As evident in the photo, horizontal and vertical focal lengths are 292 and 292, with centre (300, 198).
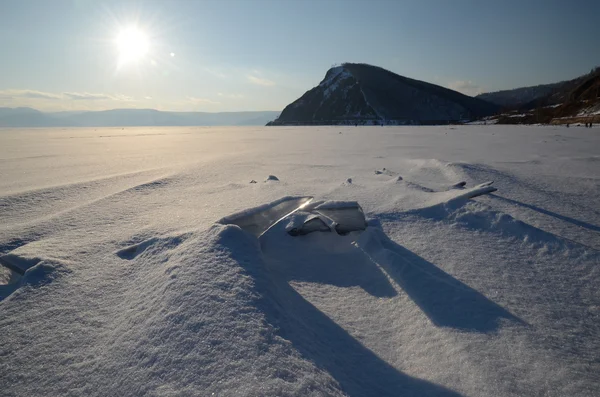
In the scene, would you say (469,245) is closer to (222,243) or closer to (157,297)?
(222,243)

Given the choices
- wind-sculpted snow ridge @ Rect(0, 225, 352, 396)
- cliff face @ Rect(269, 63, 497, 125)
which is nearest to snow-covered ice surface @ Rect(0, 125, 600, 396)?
wind-sculpted snow ridge @ Rect(0, 225, 352, 396)

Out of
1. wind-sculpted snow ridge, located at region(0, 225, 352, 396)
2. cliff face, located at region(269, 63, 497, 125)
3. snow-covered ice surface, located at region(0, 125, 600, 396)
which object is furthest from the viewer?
cliff face, located at region(269, 63, 497, 125)

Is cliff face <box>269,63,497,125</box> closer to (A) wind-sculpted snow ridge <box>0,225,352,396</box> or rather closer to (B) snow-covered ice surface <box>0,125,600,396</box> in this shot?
(B) snow-covered ice surface <box>0,125,600,396</box>

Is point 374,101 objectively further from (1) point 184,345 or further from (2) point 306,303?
(1) point 184,345

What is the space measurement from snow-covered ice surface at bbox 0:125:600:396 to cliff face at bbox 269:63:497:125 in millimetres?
96765

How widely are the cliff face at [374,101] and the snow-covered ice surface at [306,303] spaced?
96.8 metres

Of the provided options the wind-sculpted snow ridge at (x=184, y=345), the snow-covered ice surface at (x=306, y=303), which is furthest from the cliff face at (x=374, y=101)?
the wind-sculpted snow ridge at (x=184, y=345)

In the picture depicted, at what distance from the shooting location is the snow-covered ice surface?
49.8 inches

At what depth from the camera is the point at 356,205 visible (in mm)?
3127

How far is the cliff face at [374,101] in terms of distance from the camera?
100 metres

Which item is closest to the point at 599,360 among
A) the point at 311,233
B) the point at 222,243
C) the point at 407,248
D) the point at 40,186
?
the point at 407,248

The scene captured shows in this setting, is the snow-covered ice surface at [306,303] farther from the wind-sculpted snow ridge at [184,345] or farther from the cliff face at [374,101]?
the cliff face at [374,101]

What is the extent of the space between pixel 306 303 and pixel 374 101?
354ft

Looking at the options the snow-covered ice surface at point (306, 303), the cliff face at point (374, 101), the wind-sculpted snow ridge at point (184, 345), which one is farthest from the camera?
the cliff face at point (374, 101)
